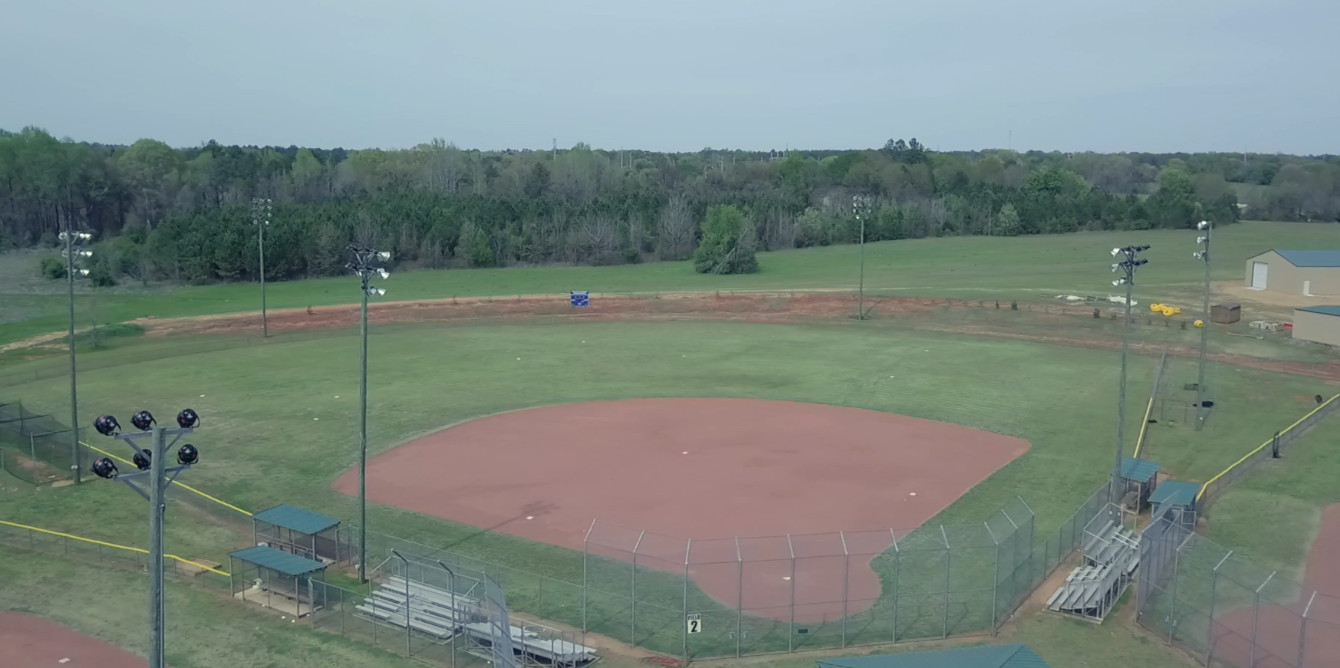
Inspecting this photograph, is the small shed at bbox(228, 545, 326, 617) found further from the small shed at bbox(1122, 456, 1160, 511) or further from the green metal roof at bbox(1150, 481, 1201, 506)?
the small shed at bbox(1122, 456, 1160, 511)

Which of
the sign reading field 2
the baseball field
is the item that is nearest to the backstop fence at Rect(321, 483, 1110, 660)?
the sign reading field 2

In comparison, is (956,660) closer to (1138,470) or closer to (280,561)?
(280,561)

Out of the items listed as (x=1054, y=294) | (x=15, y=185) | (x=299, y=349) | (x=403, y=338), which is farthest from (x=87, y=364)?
(x=15, y=185)

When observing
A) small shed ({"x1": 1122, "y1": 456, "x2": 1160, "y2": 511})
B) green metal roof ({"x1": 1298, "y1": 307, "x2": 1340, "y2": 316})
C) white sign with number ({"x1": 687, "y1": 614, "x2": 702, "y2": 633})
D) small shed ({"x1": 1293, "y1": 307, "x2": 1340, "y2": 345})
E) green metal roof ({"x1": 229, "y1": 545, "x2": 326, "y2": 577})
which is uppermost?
green metal roof ({"x1": 1298, "y1": 307, "x2": 1340, "y2": 316})

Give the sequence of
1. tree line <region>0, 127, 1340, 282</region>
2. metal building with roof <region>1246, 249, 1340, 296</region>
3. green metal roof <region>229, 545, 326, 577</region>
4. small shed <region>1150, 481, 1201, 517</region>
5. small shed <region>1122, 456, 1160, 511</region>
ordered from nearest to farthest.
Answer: green metal roof <region>229, 545, 326, 577</region> → small shed <region>1150, 481, 1201, 517</region> → small shed <region>1122, 456, 1160, 511</region> → metal building with roof <region>1246, 249, 1340, 296</region> → tree line <region>0, 127, 1340, 282</region>

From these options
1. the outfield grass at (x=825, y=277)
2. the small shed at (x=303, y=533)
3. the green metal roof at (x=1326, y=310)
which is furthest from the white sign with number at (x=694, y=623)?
the outfield grass at (x=825, y=277)

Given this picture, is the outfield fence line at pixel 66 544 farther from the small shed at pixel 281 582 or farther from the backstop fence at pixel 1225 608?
the backstop fence at pixel 1225 608
